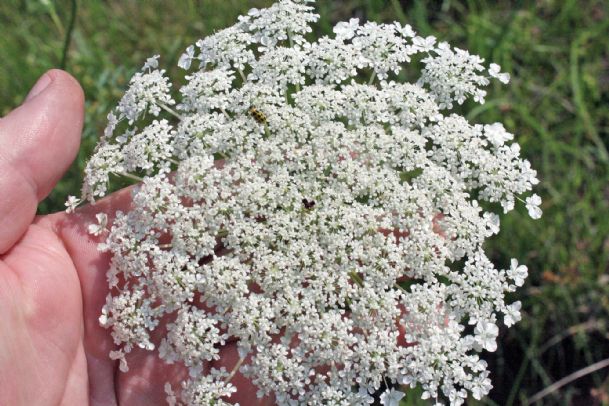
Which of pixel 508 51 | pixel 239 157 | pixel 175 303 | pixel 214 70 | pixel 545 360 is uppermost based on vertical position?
pixel 508 51

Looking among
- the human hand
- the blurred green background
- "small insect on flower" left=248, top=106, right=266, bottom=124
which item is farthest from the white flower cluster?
the blurred green background

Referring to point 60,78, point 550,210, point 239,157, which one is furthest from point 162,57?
point 550,210

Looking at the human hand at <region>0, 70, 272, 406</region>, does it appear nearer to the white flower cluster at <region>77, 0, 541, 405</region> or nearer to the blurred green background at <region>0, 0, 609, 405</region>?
the white flower cluster at <region>77, 0, 541, 405</region>

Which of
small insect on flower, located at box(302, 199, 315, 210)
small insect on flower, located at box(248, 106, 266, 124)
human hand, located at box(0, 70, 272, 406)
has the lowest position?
human hand, located at box(0, 70, 272, 406)

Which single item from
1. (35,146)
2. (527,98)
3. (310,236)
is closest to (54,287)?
(35,146)

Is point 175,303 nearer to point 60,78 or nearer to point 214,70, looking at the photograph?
point 214,70

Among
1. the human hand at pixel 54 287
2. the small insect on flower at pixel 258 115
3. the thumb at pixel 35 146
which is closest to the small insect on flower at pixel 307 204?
the small insect on flower at pixel 258 115
